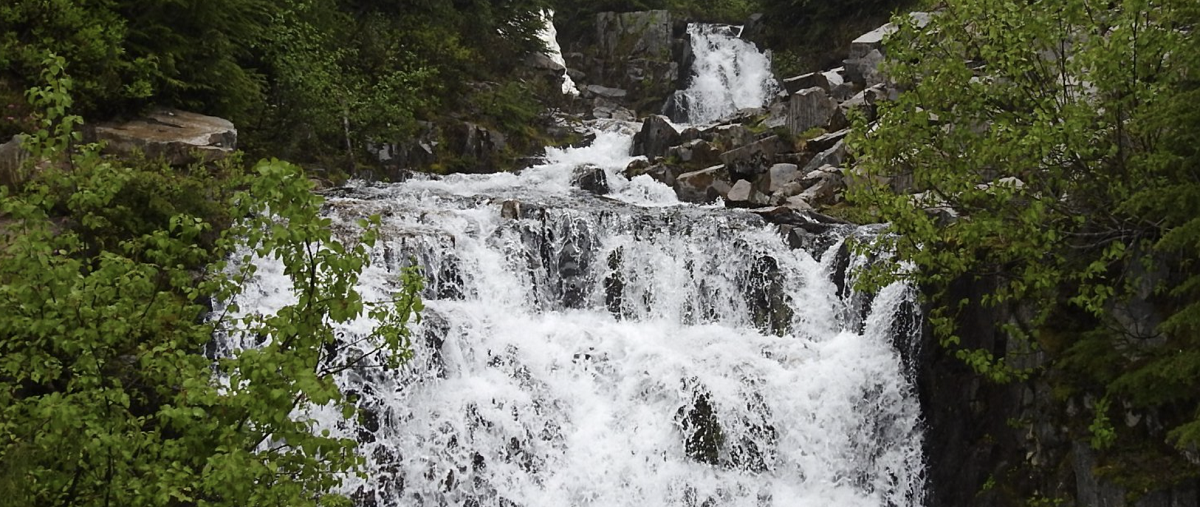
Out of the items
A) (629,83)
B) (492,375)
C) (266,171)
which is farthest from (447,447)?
(629,83)

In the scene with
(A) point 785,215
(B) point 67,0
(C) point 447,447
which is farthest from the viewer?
(A) point 785,215

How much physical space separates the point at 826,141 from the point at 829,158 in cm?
116

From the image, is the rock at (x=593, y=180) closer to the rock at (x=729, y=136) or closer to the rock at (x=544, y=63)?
the rock at (x=729, y=136)

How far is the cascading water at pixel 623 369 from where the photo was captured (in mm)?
11641

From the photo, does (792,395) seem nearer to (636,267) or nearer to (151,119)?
(636,267)

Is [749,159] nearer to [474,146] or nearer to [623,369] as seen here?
[474,146]

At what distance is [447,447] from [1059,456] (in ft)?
25.2

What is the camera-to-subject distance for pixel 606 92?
3422 centimetres

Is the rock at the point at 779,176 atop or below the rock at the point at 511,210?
atop

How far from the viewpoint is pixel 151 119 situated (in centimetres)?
1391

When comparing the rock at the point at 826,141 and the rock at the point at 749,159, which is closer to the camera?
the rock at the point at 749,159

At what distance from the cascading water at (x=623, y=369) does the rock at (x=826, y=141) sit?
19.3 feet

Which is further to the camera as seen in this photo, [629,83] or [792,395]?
[629,83]

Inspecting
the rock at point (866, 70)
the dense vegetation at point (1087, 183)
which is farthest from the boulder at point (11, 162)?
the rock at point (866, 70)
